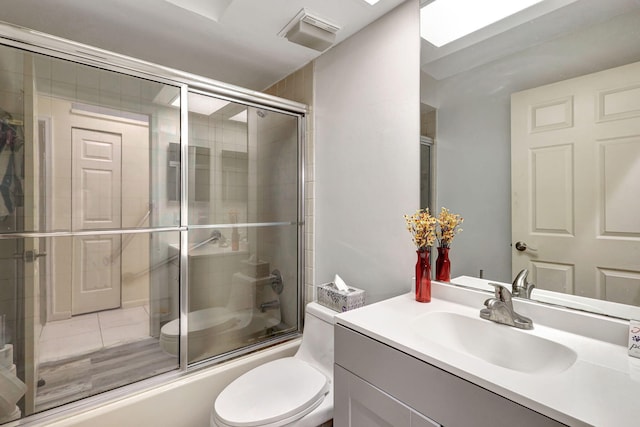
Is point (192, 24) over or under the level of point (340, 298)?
over

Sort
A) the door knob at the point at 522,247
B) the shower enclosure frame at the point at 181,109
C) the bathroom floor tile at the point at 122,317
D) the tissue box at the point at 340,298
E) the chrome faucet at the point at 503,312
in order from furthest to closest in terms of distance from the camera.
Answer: the tissue box at the point at 340,298
the bathroom floor tile at the point at 122,317
the shower enclosure frame at the point at 181,109
the door knob at the point at 522,247
the chrome faucet at the point at 503,312

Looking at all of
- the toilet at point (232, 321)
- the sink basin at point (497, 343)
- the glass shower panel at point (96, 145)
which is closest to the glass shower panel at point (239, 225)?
the toilet at point (232, 321)

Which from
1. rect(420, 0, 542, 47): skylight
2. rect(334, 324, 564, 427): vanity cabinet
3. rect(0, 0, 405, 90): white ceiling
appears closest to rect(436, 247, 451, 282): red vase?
rect(334, 324, 564, 427): vanity cabinet

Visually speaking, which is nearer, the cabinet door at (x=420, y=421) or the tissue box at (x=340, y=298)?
the cabinet door at (x=420, y=421)

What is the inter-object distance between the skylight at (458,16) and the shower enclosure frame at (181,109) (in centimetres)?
95

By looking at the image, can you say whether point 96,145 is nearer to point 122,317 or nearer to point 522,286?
point 122,317

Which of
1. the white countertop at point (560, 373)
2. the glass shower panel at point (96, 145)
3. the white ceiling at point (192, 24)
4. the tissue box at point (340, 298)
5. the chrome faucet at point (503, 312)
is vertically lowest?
the tissue box at point (340, 298)

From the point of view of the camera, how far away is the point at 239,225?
72.6 inches

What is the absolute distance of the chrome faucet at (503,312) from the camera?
0.98 m

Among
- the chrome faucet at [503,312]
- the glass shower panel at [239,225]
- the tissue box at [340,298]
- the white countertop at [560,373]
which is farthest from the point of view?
the glass shower panel at [239,225]

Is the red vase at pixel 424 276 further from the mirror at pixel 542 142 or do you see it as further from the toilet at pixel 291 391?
the toilet at pixel 291 391

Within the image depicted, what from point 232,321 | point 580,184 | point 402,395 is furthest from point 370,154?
point 232,321

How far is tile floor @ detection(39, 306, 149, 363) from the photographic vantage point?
129cm

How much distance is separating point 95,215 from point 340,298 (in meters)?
1.23
